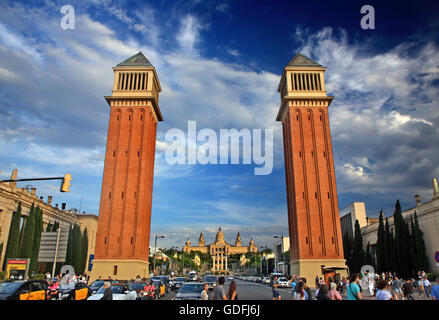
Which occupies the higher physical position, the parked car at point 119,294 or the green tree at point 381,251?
the green tree at point 381,251

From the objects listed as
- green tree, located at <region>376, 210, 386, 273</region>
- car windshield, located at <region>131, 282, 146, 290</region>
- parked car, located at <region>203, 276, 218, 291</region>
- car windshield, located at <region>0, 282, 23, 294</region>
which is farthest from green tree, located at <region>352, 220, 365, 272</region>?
car windshield, located at <region>0, 282, 23, 294</region>

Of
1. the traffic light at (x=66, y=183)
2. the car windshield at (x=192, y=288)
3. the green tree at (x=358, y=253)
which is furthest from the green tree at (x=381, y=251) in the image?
the traffic light at (x=66, y=183)

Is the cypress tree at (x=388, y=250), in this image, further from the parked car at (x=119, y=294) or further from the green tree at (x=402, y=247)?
the parked car at (x=119, y=294)

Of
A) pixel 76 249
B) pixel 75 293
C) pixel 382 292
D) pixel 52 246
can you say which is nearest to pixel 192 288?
pixel 75 293

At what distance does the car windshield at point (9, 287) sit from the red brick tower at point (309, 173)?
41.4 metres

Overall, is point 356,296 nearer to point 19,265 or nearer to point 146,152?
point 19,265

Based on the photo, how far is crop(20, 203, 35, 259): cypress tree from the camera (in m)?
45.2

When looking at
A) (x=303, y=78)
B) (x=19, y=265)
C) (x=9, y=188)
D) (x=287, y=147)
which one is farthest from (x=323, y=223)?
(x=9, y=188)

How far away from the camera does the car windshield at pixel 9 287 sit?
14.4 metres

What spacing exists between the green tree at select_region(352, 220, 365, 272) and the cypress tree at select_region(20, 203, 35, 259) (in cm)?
5251

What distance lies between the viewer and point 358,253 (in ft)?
204

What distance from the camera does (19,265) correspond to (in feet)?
88.6

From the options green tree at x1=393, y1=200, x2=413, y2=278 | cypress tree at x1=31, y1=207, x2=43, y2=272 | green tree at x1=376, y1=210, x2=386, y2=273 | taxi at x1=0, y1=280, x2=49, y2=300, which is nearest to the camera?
taxi at x1=0, y1=280, x2=49, y2=300

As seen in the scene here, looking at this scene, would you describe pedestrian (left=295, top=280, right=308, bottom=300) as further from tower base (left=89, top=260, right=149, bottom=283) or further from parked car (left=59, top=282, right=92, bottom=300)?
tower base (left=89, top=260, right=149, bottom=283)
